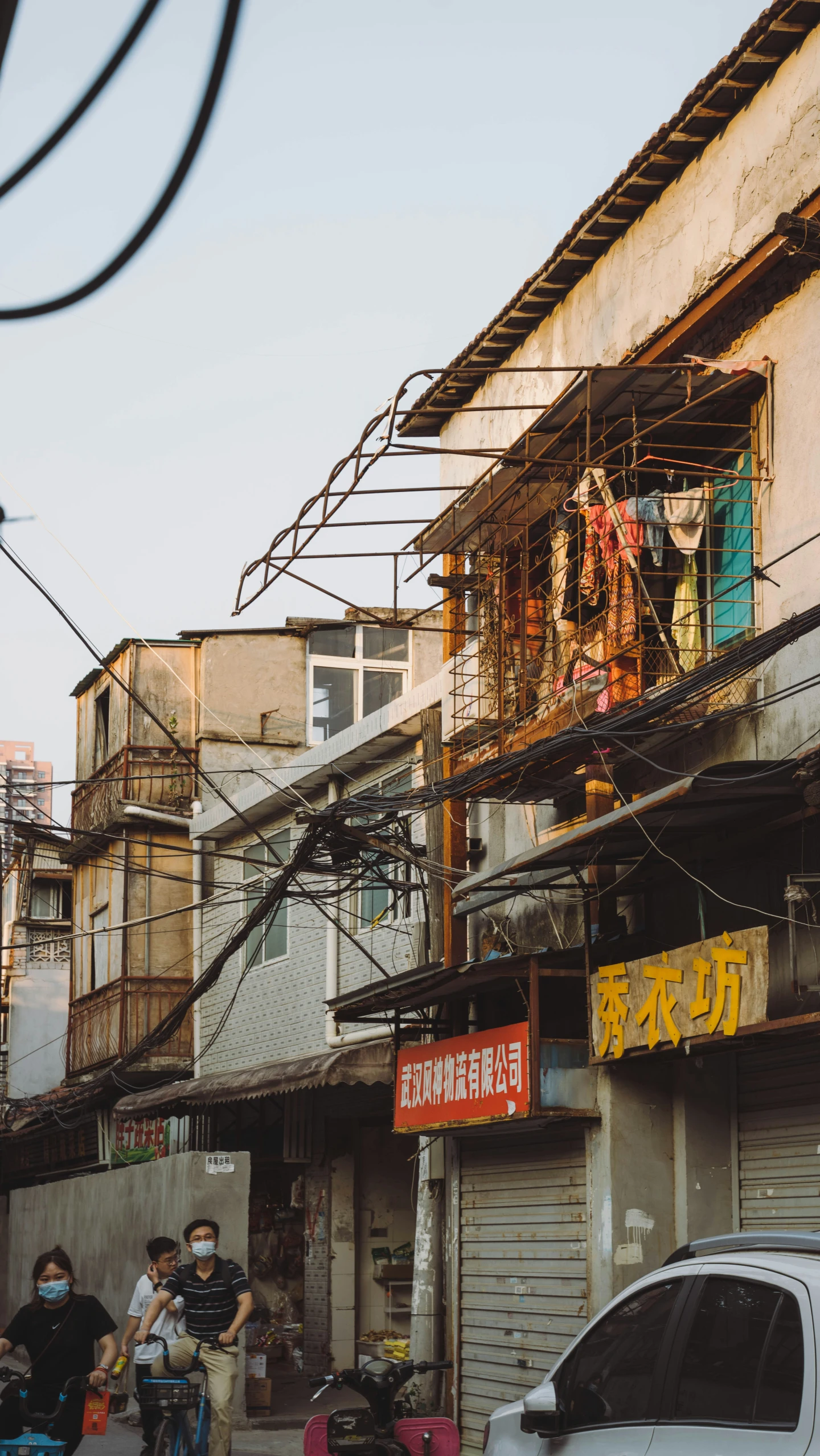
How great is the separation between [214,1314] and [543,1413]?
424cm

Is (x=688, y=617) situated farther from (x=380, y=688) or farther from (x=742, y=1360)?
(x=380, y=688)

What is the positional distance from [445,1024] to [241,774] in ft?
31.3

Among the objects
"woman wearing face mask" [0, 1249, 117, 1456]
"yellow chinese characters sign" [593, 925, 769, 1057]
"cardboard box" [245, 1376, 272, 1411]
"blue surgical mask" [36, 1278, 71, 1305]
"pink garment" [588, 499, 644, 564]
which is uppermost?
"pink garment" [588, 499, 644, 564]

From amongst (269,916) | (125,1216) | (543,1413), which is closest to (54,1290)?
(543,1413)

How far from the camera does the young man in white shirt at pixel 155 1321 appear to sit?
9250 mm

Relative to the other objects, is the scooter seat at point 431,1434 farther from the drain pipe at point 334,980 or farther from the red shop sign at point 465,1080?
the drain pipe at point 334,980

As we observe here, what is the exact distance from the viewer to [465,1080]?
1228 centimetres

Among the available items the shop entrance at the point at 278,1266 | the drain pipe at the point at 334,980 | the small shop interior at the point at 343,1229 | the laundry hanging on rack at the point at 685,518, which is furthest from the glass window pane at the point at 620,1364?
the shop entrance at the point at 278,1266

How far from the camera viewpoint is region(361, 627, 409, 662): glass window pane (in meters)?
23.6

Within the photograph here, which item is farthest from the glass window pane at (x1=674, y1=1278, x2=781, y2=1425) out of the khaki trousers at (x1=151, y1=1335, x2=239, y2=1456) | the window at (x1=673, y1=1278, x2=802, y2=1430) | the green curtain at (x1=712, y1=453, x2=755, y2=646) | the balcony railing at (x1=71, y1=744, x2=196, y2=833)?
the balcony railing at (x1=71, y1=744, x2=196, y2=833)

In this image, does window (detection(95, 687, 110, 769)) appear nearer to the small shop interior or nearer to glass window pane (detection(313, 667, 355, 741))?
glass window pane (detection(313, 667, 355, 741))

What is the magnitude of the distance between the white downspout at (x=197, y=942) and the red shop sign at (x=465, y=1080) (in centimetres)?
955

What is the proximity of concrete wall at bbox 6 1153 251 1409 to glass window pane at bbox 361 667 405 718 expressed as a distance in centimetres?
793

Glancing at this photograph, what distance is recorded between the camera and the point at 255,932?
2102cm
